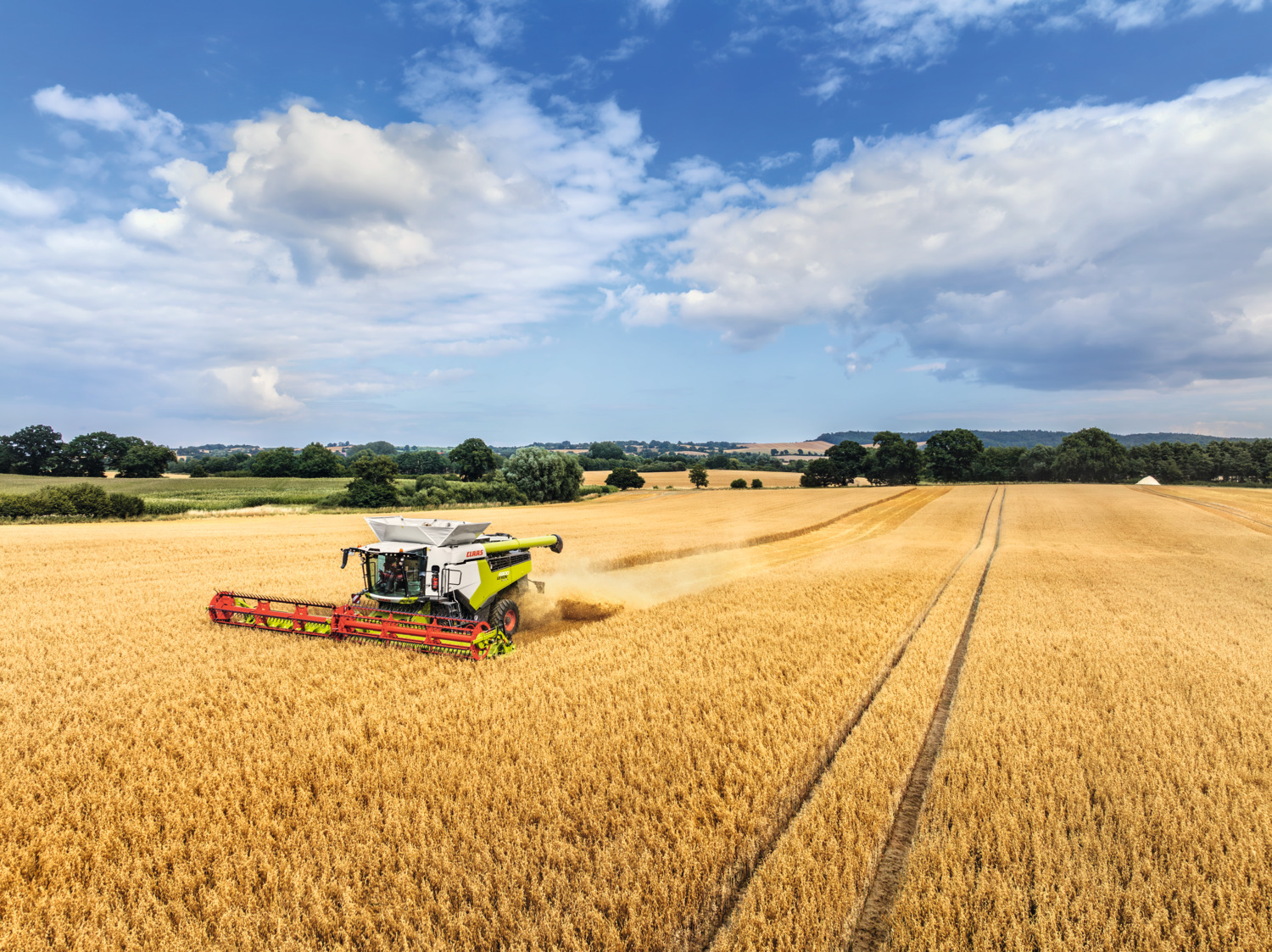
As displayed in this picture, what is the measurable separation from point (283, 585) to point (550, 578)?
7.01 meters

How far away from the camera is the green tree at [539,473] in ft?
195

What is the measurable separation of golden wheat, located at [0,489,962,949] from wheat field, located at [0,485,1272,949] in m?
0.03

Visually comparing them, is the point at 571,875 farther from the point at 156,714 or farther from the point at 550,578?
the point at 550,578

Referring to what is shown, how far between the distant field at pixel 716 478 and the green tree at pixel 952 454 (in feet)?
71.0

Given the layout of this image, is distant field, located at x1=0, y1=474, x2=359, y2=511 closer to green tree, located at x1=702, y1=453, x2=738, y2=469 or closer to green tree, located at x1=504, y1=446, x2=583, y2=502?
green tree, located at x1=504, y1=446, x2=583, y2=502

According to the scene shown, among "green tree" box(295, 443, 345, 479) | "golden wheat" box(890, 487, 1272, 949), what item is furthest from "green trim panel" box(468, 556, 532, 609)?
"green tree" box(295, 443, 345, 479)

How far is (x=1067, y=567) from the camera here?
19.2 metres

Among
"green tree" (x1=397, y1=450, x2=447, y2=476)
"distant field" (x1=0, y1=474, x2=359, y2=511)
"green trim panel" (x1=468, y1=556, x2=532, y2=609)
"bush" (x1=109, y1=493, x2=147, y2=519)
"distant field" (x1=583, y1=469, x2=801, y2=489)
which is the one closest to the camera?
"green trim panel" (x1=468, y1=556, x2=532, y2=609)

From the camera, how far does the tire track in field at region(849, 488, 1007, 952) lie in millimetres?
3979

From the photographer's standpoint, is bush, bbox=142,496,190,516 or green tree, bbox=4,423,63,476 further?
green tree, bbox=4,423,63,476

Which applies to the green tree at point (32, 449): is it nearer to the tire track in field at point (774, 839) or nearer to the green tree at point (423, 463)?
the green tree at point (423, 463)

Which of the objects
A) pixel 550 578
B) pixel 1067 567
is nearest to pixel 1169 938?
pixel 550 578

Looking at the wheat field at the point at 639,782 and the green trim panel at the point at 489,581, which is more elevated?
the green trim panel at the point at 489,581

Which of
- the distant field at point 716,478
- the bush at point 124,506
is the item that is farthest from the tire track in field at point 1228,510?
the bush at point 124,506
